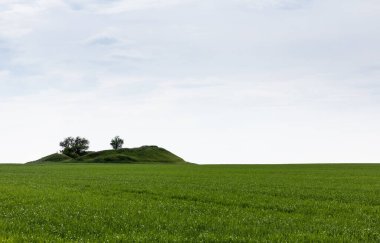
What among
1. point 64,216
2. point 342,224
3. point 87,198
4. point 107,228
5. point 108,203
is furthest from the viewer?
point 87,198

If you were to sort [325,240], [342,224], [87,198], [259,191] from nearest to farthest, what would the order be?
[325,240] → [342,224] → [87,198] → [259,191]

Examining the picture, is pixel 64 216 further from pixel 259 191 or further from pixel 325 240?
pixel 259 191

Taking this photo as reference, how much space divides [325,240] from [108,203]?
14.1m

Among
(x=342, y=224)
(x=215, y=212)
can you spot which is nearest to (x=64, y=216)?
(x=215, y=212)

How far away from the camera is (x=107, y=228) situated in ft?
58.7

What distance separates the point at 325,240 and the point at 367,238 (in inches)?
78.2

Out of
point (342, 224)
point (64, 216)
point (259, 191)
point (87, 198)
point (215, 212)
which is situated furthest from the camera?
point (259, 191)

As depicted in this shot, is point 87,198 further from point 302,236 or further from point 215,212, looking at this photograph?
point 302,236

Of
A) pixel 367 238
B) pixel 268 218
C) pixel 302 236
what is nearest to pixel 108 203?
pixel 268 218

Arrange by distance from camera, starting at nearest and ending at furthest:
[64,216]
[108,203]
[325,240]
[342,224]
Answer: [325,240]
[342,224]
[64,216]
[108,203]

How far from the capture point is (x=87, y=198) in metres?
28.7

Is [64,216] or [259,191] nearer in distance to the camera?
[64,216]

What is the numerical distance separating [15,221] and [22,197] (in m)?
10.5

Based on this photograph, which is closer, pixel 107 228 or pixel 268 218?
pixel 107 228
